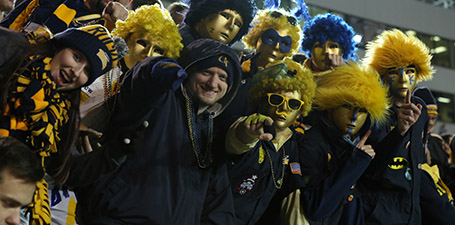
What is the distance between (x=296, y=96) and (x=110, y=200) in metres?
1.24

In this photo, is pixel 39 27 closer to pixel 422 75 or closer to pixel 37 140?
pixel 37 140

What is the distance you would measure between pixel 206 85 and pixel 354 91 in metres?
1.20

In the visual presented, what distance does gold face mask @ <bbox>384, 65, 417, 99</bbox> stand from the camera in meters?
3.70

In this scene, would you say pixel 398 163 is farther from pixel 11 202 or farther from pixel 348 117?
pixel 11 202

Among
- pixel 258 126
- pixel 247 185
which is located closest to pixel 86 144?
pixel 258 126

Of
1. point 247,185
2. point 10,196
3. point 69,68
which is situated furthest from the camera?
point 247,185

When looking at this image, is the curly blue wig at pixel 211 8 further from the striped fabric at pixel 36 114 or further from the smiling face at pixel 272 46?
the striped fabric at pixel 36 114

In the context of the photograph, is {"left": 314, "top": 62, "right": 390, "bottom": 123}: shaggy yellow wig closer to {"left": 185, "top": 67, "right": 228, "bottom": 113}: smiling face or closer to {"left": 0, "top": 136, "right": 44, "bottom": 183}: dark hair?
{"left": 185, "top": 67, "right": 228, "bottom": 113}: smiling face

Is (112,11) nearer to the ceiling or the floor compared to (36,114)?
nearer to the ceiling

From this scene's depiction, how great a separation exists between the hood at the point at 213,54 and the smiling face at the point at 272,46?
681 mm

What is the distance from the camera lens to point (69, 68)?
77.8 inches

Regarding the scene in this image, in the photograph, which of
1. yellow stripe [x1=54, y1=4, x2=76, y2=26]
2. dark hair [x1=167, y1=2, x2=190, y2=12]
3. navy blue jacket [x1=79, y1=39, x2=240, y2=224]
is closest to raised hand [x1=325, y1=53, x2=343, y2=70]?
dark hair [x1=167, y1=2, x2=190, y2=12]

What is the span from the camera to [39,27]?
7.30ft

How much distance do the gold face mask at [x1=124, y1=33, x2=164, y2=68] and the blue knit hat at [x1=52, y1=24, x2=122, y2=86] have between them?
418 mm
